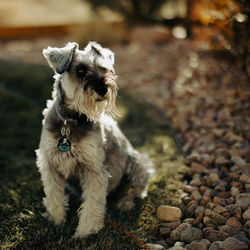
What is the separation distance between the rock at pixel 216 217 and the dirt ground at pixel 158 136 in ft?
0.19

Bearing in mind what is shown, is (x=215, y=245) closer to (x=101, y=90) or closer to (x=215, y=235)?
(x=215, y=235)

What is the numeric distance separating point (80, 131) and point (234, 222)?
193 centimetres

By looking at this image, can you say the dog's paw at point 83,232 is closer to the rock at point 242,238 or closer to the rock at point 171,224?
the rock at point 171,224

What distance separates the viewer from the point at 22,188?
14.2ft

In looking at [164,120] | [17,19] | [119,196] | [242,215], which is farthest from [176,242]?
[17,19]

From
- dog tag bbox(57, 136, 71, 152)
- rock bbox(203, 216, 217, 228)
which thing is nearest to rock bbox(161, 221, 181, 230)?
rock bbox(203, 216, 217, 228)

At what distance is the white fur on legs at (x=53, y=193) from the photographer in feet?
11.8

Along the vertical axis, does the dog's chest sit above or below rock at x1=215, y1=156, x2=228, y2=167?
above

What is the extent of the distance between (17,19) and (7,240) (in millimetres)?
12533

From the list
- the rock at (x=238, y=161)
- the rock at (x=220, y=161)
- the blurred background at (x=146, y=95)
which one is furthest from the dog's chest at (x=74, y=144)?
the rock at (x=238, y=161)

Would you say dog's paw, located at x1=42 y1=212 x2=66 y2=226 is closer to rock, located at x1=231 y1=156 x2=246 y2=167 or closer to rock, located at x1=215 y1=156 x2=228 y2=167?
rock, located at x1=215 y1=156 x2=228 y2=167

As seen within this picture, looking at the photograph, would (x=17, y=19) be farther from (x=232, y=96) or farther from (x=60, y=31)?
(x=232, y=96)

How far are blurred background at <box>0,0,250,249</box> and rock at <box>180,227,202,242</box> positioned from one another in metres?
0.31

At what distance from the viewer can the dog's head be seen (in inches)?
124
